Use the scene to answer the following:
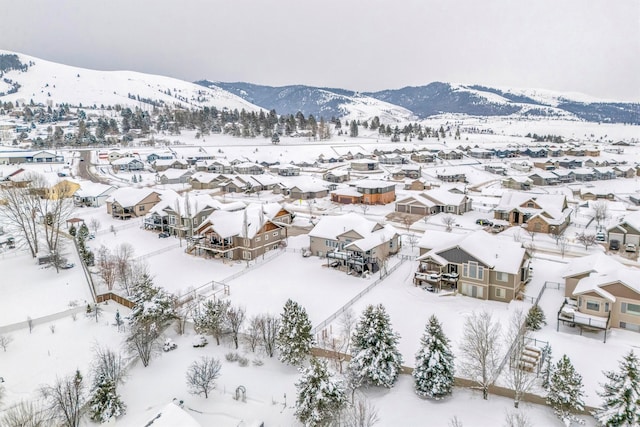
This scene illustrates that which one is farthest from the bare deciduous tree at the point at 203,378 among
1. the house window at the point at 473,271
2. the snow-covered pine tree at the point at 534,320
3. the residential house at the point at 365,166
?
the residential house at the point at 365,166

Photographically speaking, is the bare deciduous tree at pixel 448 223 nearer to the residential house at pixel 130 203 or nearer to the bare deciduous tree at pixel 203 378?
the bare deciduous tree at pixel 203 378

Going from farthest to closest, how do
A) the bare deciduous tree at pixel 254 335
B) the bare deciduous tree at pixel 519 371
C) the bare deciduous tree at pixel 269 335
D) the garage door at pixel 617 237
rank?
Result: 1. the garage door at pixel 617 237
2. the bare deciduous tree at pixel 254 335
3. the bare deciduous tree at pixel 269 335
4. the bare deciduous tree at pixel 519 371

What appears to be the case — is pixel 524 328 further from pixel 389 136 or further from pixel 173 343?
pixel 389 136

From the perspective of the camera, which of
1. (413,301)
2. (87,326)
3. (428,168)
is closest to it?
(87,326)

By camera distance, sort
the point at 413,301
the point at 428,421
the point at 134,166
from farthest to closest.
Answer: the point at 134,166
the point at 413,301
the point at 428,421

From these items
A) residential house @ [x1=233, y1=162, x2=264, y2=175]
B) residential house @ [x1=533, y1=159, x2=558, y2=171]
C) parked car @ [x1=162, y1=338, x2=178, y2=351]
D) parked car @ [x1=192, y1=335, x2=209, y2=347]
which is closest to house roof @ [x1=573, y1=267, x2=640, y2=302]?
parked car @ [x1=192, y1=335, x2=209, y2=347]

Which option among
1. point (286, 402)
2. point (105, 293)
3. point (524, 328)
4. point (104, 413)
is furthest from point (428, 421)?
point (105, 293)

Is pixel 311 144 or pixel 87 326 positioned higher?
pixel 311 144

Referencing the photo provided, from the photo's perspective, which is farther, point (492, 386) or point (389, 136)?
point (389, 136)
